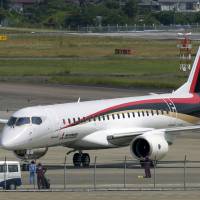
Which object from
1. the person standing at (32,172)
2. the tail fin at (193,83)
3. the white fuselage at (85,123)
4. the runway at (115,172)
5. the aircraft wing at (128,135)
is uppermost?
the tail fin at (193,83)

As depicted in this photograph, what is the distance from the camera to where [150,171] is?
213 feet

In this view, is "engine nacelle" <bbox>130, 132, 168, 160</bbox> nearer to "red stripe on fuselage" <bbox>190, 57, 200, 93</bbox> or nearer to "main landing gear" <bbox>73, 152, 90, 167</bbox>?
"main landing gear" <bbox>73, 152, 90, 167</bbox>

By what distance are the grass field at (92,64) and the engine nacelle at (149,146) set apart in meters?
53.5

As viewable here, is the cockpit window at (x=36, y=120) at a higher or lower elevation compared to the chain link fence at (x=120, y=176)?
higher

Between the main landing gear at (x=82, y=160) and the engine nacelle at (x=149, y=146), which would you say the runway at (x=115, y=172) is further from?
the engine nacelle at (x=149, y=146)

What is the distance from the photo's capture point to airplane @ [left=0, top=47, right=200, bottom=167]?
64688 millimetres

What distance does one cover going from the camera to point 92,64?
152m

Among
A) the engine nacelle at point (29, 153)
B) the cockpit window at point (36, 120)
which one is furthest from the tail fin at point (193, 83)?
the cockpit window at point (36, 120)

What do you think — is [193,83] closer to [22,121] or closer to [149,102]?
[149,102]

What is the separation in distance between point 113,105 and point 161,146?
13.1 feet

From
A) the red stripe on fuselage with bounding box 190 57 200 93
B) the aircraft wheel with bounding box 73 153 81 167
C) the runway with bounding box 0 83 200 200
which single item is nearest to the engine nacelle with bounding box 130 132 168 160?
the runway with bounding box 0 83 200 200

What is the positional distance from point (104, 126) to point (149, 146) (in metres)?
3.03

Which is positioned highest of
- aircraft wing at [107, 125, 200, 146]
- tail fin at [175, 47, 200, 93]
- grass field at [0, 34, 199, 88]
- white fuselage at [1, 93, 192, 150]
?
tail fin at [175, 47, 200, 93]

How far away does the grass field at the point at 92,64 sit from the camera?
128625 mm
